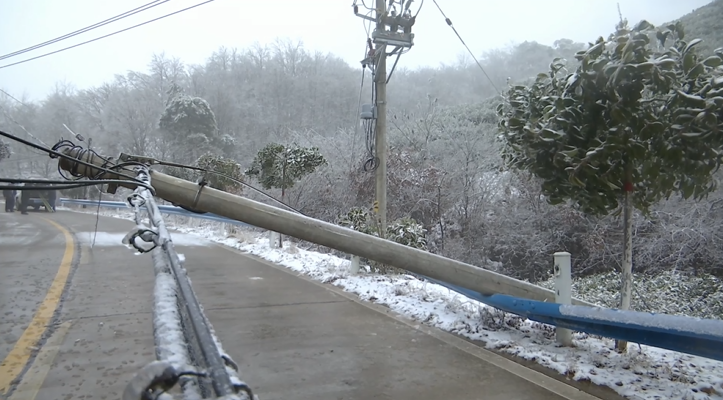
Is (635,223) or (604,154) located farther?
(635,223)

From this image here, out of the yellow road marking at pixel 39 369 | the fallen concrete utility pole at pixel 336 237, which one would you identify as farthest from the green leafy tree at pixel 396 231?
the yellow road marking at pixel 39 369

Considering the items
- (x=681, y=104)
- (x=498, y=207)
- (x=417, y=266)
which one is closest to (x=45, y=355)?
(x=417, y=266)

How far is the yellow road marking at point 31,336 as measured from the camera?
431cm

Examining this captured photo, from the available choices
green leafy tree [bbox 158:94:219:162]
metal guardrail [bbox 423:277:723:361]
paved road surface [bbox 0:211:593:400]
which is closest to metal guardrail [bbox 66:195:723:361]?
metal guardrail [bbox 423:277:723:361]

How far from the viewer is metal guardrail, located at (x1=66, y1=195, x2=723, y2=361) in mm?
3287

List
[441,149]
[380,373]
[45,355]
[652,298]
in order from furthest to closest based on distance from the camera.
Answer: [441,149]
[652,298]
[45,355]
[380,373]

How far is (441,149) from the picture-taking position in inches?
816

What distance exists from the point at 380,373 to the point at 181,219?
1961 cm

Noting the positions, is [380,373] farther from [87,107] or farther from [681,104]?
[87,107]

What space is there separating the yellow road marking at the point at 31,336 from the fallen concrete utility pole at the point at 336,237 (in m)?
1.75

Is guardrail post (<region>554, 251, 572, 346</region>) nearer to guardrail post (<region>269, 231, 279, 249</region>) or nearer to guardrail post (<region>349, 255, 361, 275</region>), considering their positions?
guardrail post (<region>349, 255, 361, 275</region>)

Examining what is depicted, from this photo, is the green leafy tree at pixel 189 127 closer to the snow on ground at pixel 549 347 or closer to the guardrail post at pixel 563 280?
the snow on ground at pixel 549 347

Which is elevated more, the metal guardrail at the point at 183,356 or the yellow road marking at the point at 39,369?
the metal guardrail at the point at 183,356

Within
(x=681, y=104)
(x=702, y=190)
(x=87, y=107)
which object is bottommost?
(x=702, y=190)
